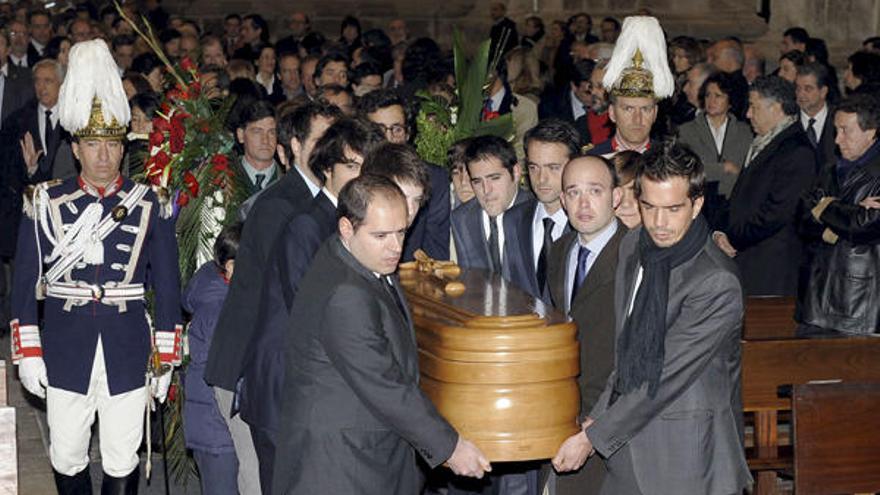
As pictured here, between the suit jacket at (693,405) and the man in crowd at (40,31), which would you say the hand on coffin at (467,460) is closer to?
the suit jacket at (693,405)

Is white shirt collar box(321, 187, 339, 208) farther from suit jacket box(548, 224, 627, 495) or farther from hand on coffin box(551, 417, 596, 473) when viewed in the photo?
hand on coffin box(551, 417, 596, 473)

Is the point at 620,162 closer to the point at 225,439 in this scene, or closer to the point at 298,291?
the point at 298,291

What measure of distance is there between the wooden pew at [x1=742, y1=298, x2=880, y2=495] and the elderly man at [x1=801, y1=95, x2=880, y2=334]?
87 cm

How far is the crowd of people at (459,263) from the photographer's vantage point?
6.25 metres

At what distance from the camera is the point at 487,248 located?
8102 millimetres

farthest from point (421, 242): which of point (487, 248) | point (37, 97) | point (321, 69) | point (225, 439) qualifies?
point (37, 97)

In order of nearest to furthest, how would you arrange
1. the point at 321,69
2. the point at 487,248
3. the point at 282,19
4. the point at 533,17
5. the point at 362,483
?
the point at 362,483, the point at 487,248, the point at 321,69, the point at 533,17, the point at 282,19

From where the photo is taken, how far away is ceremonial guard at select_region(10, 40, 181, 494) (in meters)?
8.23

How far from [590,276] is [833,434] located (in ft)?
5.60

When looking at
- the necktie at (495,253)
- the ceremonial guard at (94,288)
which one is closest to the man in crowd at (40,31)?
the ceremonial guard at (94,288)

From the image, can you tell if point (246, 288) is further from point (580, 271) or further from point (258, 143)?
point (258, 143)

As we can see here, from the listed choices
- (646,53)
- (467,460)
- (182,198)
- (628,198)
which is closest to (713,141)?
(646,53)

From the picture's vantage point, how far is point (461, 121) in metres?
9.48

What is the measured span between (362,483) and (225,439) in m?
2.14
